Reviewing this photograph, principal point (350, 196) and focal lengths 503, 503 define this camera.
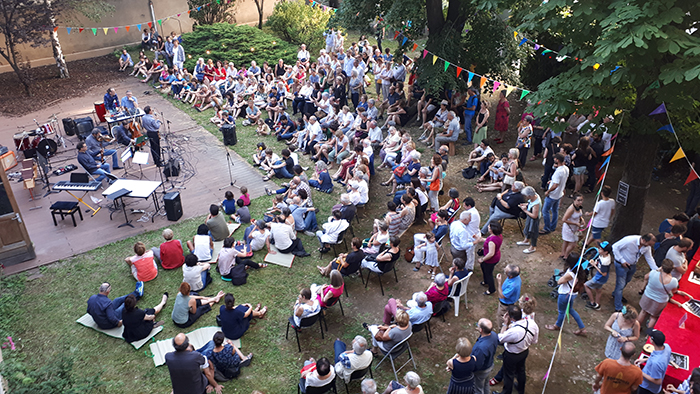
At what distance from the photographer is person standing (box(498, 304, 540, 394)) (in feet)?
21.9

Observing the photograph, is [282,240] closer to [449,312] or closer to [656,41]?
[449,312]

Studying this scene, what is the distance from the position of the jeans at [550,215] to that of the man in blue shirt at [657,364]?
179 inches

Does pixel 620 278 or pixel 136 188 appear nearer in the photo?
pixel 620 278

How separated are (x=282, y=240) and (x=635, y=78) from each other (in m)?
6.81

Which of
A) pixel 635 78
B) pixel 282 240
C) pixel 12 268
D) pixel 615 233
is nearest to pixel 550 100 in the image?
pixel 635 78

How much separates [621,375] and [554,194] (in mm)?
4754

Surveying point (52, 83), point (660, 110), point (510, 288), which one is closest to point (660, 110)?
point (660, 110)

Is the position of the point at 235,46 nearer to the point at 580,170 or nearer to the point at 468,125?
the point at 468,125

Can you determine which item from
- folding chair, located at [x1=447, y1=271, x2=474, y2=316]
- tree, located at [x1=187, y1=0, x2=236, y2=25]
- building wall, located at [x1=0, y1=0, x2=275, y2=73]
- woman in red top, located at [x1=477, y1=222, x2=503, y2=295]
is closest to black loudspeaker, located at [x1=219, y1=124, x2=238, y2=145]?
woman in red top, located at [x1=477, y1=222, x2=503, y2=295]

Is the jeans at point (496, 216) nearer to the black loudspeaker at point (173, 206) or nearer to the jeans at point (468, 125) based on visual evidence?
the jeans at point (468, 125)

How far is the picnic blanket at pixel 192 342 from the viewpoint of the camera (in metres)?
8.04

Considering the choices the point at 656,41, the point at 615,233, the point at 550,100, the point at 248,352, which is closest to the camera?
the point at 656,41

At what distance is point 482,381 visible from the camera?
6680mm

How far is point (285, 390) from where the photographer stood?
7.42 metres
